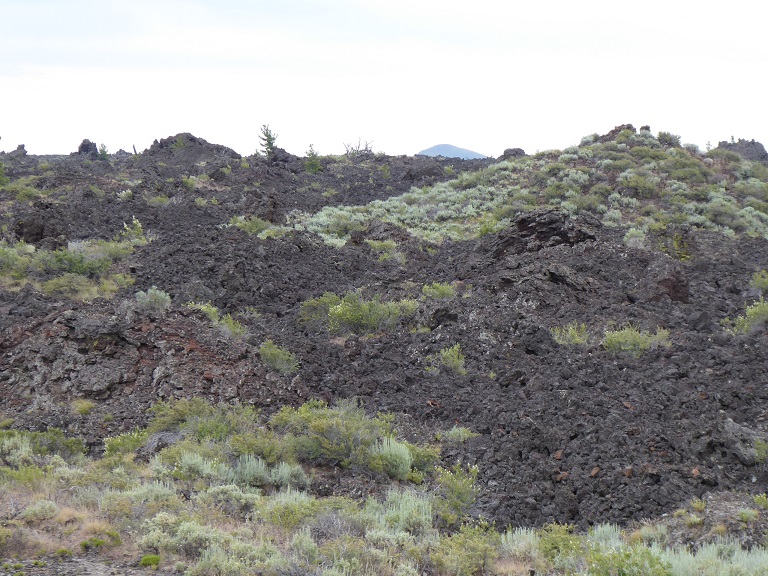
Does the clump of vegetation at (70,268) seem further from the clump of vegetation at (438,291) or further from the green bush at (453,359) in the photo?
the green bush at (453,359)

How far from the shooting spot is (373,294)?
14.5 m

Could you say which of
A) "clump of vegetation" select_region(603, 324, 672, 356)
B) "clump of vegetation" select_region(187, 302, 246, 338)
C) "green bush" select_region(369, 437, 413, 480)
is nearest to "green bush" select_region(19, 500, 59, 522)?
"green bush" select_region(369, 437, 413, 480)

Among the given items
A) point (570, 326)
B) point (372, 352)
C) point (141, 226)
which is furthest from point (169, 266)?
point (570, 326)

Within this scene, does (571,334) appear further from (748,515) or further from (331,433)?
(748,515)

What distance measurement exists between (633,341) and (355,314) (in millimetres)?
5058

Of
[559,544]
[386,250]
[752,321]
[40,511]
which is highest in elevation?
[386,250]

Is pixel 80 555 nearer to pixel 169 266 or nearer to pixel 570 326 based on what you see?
pixel 570 326

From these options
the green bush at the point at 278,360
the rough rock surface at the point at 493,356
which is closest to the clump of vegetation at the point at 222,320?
the rough rock surface at the point at 493,356

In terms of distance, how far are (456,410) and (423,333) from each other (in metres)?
2.82

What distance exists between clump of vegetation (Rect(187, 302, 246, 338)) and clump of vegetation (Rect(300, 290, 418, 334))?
160 cm

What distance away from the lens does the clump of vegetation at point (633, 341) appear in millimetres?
10078

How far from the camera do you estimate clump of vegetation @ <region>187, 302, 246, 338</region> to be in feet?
36.3

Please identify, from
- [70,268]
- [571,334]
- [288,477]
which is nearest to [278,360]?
[288,477]

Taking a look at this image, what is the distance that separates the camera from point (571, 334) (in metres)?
10.9
